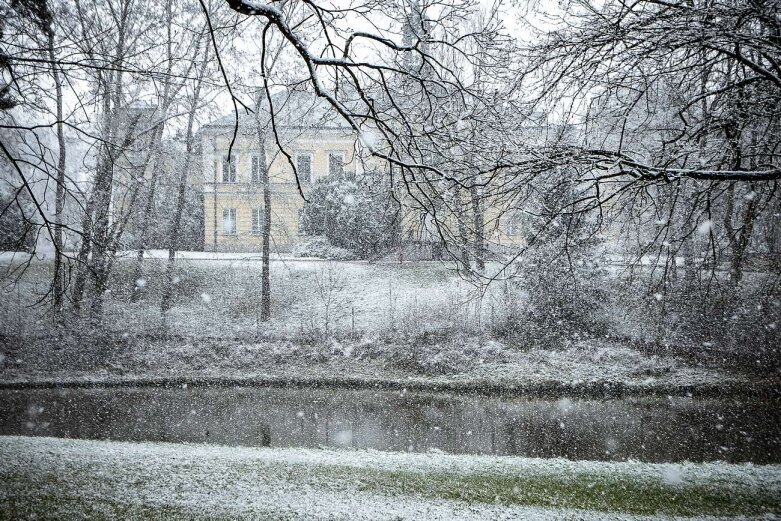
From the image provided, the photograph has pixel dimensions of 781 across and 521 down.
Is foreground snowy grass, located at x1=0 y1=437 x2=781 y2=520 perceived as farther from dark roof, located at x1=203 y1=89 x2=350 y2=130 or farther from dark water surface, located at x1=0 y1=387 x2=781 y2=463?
dark roof, located at x1=203 y1=89 x2=350 y2=130

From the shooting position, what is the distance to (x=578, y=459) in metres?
7.16

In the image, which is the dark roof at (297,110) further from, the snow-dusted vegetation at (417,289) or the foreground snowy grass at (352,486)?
the foreground snowy grass at (352,486)

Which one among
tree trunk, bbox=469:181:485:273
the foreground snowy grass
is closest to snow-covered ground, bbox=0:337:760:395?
the foreground snowy grass

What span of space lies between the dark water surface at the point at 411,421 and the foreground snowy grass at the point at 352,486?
108 centimetres

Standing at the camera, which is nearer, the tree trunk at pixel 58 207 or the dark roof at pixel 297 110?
the tree trunk at pixel 58 207

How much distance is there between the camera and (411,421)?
29.0 feet

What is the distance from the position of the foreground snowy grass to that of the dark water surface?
1.08 m

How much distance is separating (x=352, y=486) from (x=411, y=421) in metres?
3.44

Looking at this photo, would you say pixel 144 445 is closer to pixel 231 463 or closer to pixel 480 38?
pixel 231 463

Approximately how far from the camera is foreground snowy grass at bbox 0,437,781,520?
16.1ft

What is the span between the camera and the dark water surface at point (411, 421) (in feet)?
25.2

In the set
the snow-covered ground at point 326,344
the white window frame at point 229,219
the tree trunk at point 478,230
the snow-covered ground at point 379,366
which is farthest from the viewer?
the white window frame at point 229,219

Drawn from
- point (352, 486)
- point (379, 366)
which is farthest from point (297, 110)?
point (352, 486)

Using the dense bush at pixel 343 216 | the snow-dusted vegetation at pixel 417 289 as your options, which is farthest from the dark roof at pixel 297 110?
the dense bush at pixel 343 216
